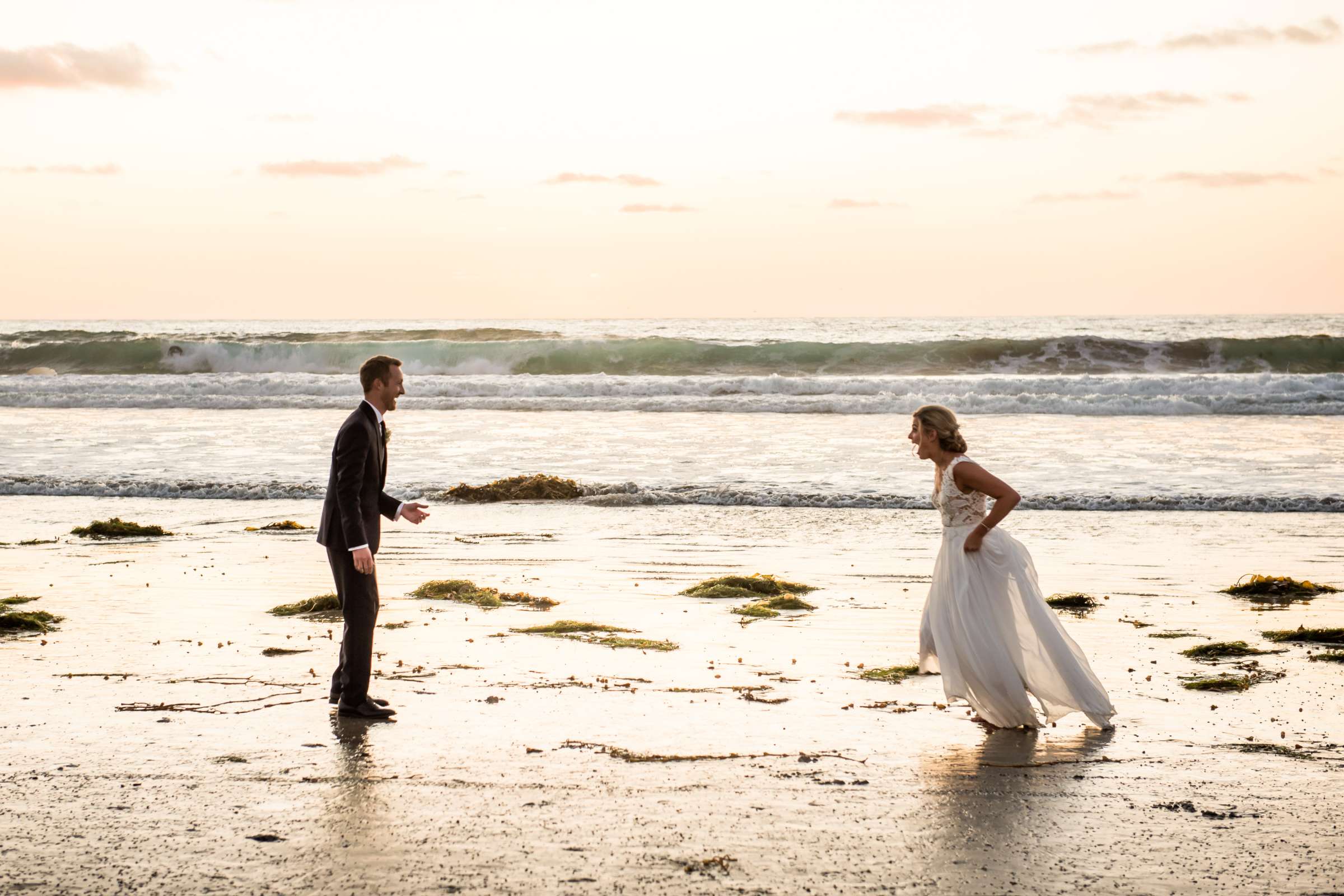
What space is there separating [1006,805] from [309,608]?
5359mm

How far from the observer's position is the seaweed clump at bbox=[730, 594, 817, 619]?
8.39 m

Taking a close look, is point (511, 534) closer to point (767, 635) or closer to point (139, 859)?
point (767, 635)

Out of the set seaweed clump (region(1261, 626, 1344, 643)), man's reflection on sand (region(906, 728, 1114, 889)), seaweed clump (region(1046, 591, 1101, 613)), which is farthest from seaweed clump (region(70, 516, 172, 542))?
seaweed clump (region(1261, 626, 1344, 643))

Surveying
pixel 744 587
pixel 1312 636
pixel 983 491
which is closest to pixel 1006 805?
pixel 983 491

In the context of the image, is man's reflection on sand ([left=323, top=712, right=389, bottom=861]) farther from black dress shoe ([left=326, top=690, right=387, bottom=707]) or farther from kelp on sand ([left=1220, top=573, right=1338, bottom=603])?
kelp on sand ([left=1220, top=573, right=1338, bottom=603])

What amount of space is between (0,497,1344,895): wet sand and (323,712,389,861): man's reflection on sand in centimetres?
2

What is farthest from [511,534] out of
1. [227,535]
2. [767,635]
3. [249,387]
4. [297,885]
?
[249,387]

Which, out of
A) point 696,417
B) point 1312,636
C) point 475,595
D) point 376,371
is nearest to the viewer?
point 376,371

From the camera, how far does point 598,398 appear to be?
33.5 meters

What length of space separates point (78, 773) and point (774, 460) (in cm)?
1438

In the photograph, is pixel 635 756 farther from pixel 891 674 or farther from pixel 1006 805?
pixel 891 674

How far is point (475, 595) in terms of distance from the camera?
894 centimetres

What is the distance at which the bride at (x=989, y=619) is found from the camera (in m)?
5.84

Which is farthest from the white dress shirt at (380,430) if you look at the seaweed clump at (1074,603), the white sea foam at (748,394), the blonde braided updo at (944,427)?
the white sea foam at (748,394)
